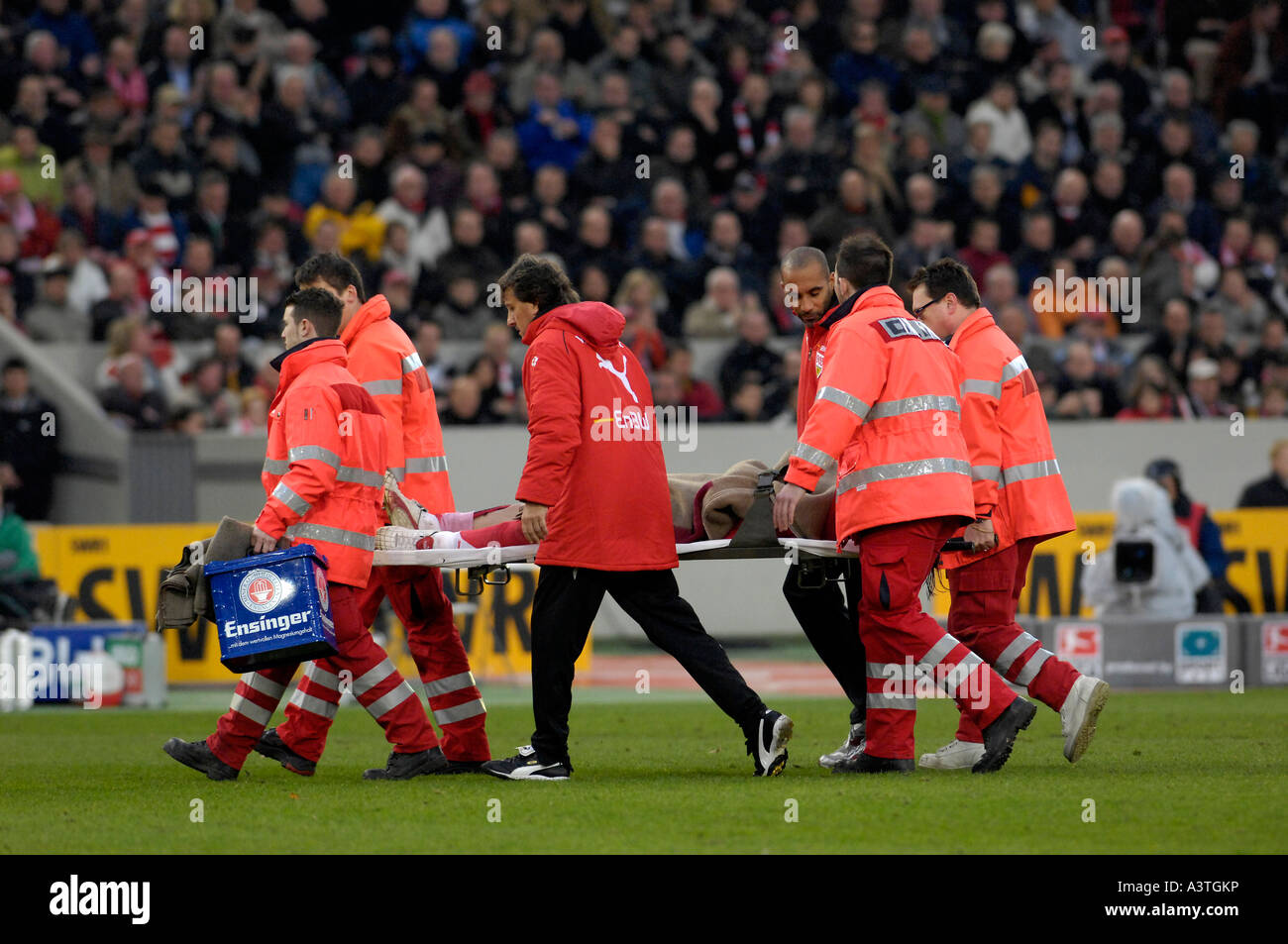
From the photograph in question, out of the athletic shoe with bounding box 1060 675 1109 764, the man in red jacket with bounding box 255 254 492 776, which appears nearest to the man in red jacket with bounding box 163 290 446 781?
the man in red jacket with bounding box 255 254 492 776

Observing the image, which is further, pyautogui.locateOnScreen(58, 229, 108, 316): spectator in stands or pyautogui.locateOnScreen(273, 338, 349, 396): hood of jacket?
pyautogui.locateOnScreen(58, 229, 108, 316): spectator in stands

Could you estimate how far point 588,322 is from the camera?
778 cm

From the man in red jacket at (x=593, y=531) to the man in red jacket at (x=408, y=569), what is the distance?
22.2 inches

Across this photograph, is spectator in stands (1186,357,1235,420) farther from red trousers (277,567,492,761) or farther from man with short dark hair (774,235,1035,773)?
red trousers (277,567,492,761)

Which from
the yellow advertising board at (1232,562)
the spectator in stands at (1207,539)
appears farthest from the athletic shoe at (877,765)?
the spectator in stands at (1207,539)

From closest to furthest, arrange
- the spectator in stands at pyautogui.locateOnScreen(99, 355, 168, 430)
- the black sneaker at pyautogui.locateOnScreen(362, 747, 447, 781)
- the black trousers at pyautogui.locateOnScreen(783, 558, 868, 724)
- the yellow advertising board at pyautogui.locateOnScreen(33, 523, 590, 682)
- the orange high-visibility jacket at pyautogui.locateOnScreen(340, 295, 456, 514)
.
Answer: the black sneaker at pyautogui.locateOnScreen(362, 747, 447, 781), the black trousers at pyautogui.locateOnScreen(783, 558, 868, 724), the orange high-visibility jacket at pyautogui.locateOnScreen(340, 295, 456, 514), the yellow advertising board at pyautogui.locateOnScreen(33, 523, 590, 682), the spectator in stands at pyautogui.locateOnScreen(99, 355, 168, 430)

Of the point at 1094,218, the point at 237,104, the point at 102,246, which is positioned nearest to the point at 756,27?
the point at 1094,218

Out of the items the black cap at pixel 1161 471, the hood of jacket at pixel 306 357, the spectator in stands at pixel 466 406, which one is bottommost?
the black cap at pixel 1161 471

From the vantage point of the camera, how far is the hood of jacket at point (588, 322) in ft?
25.6

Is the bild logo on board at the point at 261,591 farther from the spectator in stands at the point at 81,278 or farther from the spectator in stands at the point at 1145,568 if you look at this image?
the spectator in stands at the point at 81,278

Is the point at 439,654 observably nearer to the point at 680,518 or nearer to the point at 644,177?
the point at 680,518

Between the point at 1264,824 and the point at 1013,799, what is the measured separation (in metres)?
1.00

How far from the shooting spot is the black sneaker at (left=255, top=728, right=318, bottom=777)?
8.12m

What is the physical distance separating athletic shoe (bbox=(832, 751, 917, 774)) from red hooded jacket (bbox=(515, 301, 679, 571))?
1.19 m
